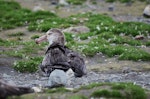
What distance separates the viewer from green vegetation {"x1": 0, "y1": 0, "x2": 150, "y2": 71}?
18406mm

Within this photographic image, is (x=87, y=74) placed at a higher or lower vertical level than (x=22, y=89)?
lower

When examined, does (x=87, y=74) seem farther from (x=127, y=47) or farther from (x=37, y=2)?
(x=37, y=2)

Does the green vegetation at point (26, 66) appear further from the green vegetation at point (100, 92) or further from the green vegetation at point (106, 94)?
the green vegetation at point (106, 94)

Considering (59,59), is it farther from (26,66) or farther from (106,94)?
(106,94)

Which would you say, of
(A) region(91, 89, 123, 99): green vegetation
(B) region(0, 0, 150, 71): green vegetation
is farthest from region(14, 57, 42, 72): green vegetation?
(A) region(91, 89, 123, 99): green vegetation

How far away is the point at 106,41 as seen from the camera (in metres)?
20.6

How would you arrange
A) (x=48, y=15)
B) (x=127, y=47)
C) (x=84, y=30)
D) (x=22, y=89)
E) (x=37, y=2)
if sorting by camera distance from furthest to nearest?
(x=37, y=2)
(x=48, y=15)
(x=84, y=30)
(x=127, y=47)
(x=22, y=89)

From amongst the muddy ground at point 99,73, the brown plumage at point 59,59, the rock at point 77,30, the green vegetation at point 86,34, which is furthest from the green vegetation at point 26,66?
the rock at point 77,30

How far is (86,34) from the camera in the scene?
859 inches

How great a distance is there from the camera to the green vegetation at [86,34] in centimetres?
1841

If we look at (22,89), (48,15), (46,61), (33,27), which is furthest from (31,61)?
(48,15)

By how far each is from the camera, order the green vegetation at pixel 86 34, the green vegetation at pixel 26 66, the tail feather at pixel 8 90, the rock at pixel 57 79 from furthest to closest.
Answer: the green vegetation at pixel 86 34 → the green vegetation at pixel 26 66 → the rock at pixel 57 79 → the tail feather at pixel 8 90

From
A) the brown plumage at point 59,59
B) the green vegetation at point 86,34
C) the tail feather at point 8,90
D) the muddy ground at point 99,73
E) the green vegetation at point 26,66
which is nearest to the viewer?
the tail feather at point 8,90

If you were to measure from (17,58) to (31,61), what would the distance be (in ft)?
3.76
